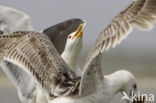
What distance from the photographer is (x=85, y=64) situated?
5.48 meters

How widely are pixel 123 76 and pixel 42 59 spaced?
28.5 inches

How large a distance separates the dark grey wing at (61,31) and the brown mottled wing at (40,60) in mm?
1683

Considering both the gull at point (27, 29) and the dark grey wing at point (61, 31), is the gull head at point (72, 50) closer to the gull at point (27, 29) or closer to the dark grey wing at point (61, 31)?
the gull at point (27, 29)

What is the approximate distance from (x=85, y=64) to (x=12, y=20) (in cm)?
265

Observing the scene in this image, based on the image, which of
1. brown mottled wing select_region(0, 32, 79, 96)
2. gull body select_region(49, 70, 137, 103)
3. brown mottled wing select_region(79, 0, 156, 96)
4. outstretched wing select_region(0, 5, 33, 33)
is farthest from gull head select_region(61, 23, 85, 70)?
brown mottled wing select_region(79, 0, 156, 96)

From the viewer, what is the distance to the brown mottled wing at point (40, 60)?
236 inches

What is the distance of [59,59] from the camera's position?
20.5 ft

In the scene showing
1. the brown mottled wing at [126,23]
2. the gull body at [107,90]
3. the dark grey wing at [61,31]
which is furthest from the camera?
the dark grey wing at [61,31]

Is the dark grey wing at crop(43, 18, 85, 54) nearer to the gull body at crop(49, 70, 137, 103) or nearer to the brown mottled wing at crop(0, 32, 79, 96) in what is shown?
the brown mottled wing at crop(0, 32, 79, 96)

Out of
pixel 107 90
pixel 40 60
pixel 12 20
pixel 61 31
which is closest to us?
pixel 107 90

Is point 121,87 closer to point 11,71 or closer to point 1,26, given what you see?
point 11,71

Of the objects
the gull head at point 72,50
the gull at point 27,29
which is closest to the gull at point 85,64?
the gull at point 27,29

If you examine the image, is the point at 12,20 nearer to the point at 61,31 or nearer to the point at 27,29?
the point at 27,29

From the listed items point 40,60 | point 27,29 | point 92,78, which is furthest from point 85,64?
point 27,29
